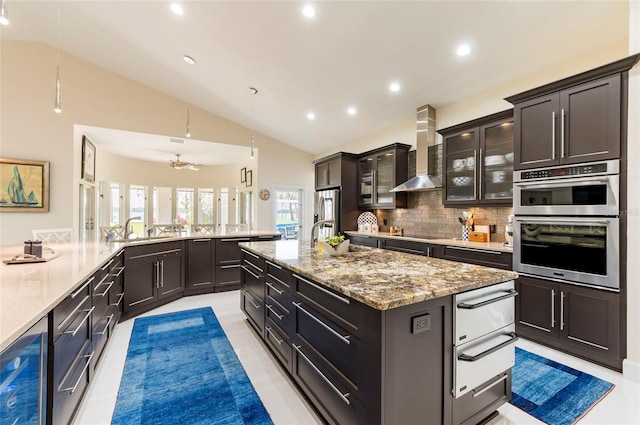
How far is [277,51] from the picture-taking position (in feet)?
11.5

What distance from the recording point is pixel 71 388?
1.59 m

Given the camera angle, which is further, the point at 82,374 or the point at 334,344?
the point at 82,374

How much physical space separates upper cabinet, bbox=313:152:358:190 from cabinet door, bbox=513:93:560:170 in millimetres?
3093

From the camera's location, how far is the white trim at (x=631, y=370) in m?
2.12

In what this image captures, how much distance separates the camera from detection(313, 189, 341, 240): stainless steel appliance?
5.57 m

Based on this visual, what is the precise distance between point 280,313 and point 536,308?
2.51 m

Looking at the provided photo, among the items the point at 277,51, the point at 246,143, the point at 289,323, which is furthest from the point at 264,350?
the point at 246,143

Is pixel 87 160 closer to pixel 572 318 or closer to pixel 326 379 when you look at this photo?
pixel 326 379

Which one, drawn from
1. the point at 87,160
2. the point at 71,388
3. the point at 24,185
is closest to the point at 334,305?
the point at 71,388

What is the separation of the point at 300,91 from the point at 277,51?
0.94 meters

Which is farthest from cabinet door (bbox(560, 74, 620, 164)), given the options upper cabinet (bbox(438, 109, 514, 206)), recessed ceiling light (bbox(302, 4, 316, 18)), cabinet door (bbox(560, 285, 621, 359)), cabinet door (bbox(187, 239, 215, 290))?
cabinet door (bbox(187, 239, 215, 290))

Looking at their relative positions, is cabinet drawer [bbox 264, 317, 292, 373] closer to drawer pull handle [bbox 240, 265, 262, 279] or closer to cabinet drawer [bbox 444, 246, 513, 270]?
drawer pull handle [bbox 240, 265, 262, 279]

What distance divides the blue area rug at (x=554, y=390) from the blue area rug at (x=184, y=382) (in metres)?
1.78

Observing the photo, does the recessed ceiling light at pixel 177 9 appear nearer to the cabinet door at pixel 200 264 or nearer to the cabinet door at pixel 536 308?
the cabinet door at pixel 200 264
